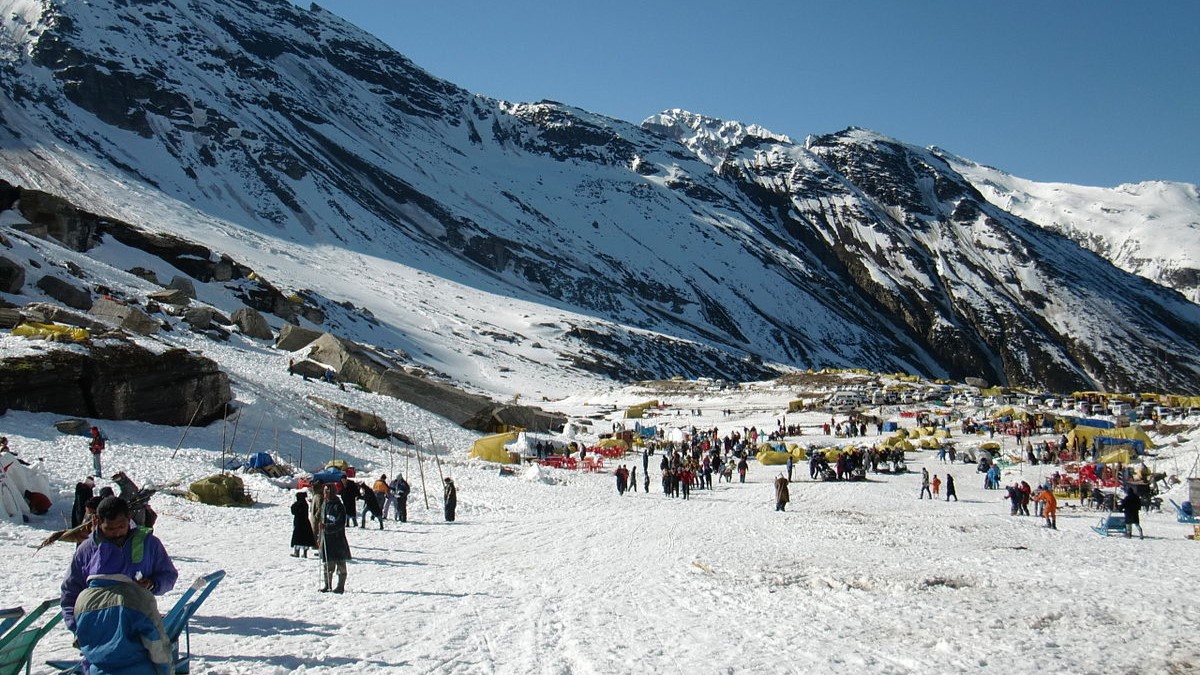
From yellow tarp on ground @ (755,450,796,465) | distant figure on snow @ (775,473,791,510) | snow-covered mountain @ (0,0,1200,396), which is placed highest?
snow-covered mountain @ (0,0,1200,396)

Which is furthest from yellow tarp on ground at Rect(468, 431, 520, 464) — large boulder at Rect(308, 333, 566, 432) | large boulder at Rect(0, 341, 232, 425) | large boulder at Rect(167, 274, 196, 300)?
large boulder at Rect(167, 274, 196, 300)

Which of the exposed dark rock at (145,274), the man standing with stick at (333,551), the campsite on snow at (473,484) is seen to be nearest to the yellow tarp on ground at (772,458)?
the campsite on snow at (473,484)

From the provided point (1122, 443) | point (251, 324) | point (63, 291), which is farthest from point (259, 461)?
point (1122, 443)

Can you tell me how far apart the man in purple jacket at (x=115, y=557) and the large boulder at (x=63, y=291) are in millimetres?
38475

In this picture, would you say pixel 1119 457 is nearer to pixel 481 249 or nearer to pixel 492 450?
pixel 492 450

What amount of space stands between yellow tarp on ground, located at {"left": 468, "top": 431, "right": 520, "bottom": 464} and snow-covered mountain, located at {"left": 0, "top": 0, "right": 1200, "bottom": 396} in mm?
33324

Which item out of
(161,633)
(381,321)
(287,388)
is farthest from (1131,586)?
(381,321)

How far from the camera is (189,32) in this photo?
170625 mm

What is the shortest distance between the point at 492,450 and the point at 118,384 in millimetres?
13510

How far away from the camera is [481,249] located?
141 metres

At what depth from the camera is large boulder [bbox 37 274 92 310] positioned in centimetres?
3681

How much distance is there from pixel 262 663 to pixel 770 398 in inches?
2564

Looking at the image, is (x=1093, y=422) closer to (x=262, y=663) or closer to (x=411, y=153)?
(x=262, y=663)

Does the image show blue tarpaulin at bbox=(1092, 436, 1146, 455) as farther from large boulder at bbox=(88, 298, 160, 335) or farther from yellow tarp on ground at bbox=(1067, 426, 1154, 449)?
large boulder at bbox=(88, 298, 160, 335)
